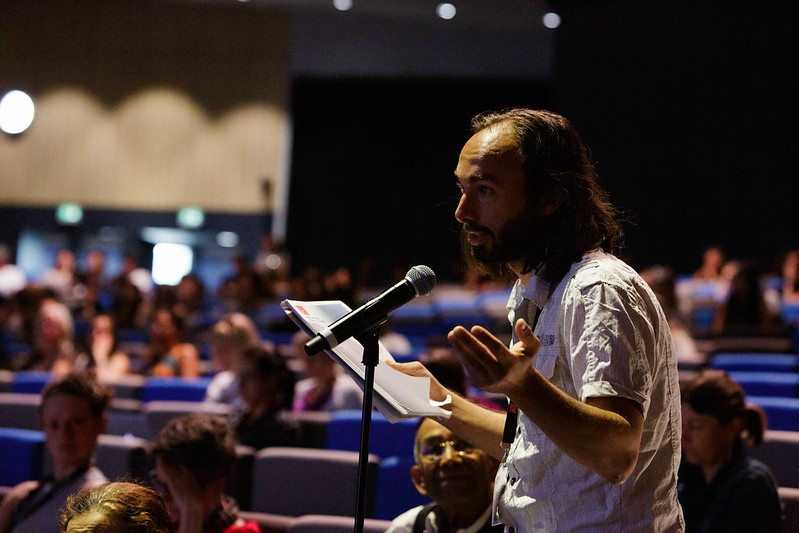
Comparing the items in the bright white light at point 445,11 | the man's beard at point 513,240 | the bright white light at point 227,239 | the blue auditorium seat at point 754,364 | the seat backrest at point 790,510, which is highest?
the bright white light at point 445,11

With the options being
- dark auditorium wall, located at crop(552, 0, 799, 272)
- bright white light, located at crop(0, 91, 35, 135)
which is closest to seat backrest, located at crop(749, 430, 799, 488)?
dark auditorium wall, located at crop(552, 0, 799, 272)

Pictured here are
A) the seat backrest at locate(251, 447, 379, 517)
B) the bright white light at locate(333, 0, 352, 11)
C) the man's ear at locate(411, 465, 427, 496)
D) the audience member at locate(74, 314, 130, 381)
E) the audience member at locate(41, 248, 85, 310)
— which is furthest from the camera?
the bright white light at locate(333, 0, 352, 11)

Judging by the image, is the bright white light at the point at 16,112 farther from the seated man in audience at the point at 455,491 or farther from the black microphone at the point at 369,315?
the black microphone at the point at 369,315

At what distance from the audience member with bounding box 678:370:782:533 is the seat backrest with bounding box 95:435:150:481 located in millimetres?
1729

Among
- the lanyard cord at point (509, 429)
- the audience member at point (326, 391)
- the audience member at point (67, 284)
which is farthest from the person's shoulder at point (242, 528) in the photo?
the audience member at point (67, 284)

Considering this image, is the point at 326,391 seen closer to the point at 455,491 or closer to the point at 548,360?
the point at 455,491

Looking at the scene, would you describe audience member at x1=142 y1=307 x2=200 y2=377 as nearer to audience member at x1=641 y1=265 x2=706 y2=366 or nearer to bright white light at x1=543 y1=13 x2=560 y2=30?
audience member at x1=641 y1=265 x2=706 y2=366

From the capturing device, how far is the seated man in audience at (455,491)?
1888 millimetres

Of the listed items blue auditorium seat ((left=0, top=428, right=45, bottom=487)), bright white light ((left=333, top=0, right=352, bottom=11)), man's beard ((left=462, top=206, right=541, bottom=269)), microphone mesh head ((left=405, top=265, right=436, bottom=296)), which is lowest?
blue auditorium seat ((left=0, top=428, right=45, bottom=487))

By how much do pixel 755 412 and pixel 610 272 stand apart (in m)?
1.40

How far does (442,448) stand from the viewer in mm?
1943

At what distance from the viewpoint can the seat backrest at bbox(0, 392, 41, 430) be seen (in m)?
3.80

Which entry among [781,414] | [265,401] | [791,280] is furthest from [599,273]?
[791,280]

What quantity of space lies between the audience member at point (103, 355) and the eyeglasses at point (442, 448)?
3.87 m
